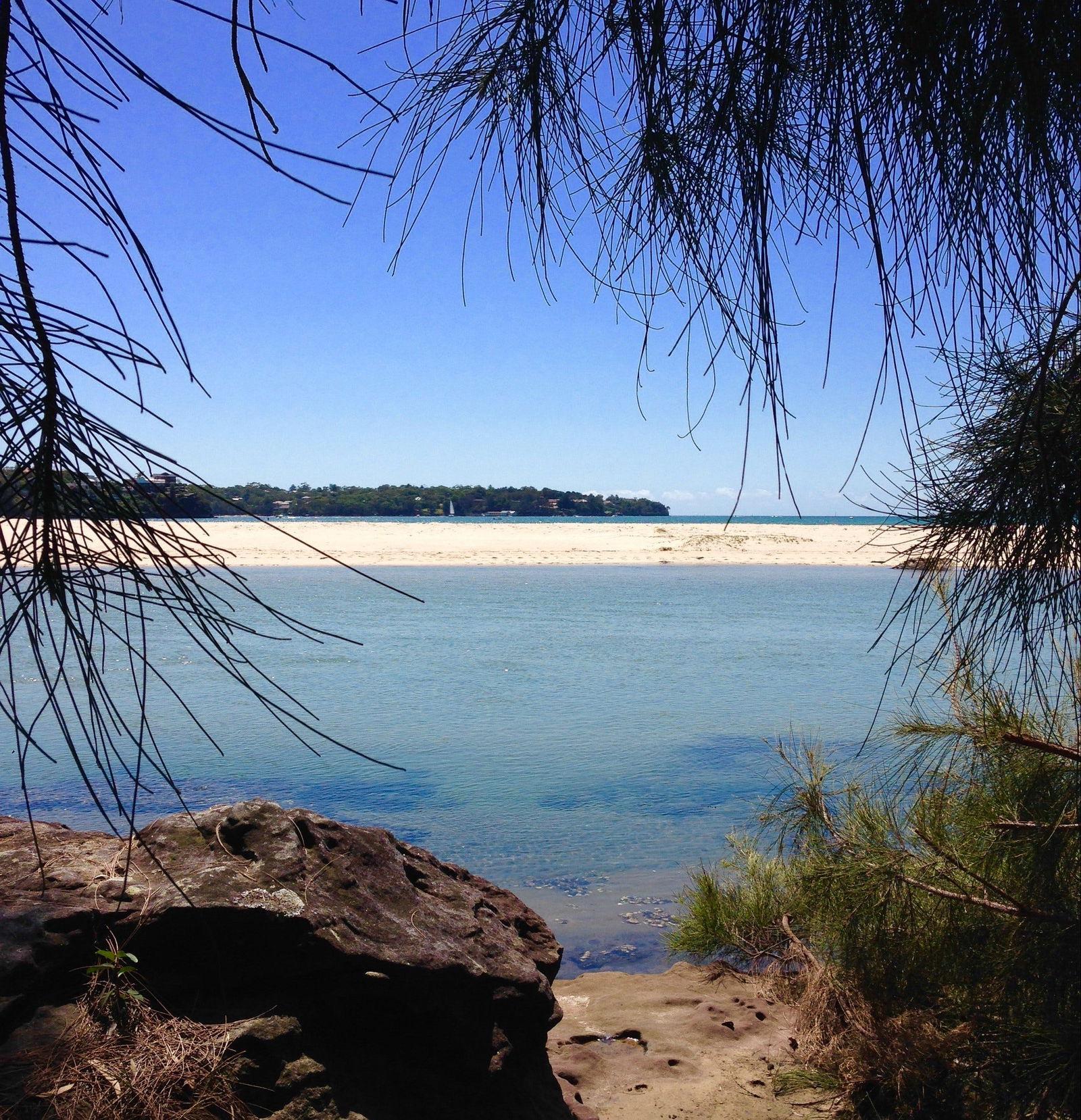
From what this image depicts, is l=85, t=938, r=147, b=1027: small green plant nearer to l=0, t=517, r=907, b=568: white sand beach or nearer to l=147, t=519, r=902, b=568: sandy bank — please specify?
l=0, t=517, r=907, b=568: white sand beach

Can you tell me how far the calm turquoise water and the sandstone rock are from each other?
8.69 ft

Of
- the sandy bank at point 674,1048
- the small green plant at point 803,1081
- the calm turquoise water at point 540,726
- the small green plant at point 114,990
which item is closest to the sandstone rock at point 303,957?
the small green plant at point 114,990

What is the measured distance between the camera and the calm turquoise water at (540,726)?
6520 mm

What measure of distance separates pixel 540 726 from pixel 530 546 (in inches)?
1040

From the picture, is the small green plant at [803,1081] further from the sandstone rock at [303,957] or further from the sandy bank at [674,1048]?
the sandstone rock at [303,957]

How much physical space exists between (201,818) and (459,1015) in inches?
36.2

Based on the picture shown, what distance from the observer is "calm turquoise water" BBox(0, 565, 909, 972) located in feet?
21.4

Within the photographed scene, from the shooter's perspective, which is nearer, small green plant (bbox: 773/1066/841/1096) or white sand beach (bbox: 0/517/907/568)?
small green plant (bbox: 773/1066/841/1096)

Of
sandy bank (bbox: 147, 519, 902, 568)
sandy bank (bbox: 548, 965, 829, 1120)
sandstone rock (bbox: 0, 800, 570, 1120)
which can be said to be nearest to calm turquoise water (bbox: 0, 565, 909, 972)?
sandy bank (bbox: 548, 965, 829, 1120)

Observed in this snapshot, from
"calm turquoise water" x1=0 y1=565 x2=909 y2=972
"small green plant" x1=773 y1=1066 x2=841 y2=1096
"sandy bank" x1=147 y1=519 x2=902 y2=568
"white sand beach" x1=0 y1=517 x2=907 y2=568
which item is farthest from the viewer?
"sandy bank" x1=147 y1=519 x2=902 y2=568

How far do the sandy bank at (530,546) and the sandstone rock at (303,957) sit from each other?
2451cm

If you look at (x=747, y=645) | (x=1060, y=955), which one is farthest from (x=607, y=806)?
(x=747, y=645)

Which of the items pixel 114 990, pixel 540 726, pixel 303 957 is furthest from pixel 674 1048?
pixel 540 726

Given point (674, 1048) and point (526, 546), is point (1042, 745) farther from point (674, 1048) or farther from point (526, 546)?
point (526, 546)
